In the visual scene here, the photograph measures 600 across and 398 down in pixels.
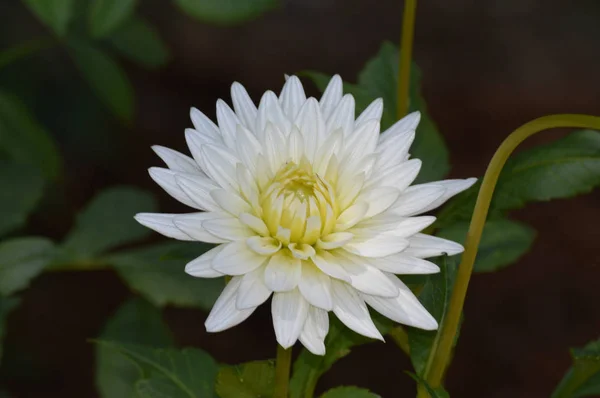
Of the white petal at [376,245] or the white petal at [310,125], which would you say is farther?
the white petal at [310,125]

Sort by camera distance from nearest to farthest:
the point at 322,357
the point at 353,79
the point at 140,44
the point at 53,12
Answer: the point at 322,357, the point at 53,12, the point at 140,44, the point at 353,79

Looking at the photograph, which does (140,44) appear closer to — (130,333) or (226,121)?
(130,333)

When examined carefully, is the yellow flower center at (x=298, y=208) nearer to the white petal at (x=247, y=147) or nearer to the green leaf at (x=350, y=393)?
the white petal at (x=247, y=147)

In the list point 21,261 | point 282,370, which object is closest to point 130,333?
point 21,261

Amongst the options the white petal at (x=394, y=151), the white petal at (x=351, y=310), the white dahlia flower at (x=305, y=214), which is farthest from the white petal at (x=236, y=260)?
the white petal at (x=394, y=151)

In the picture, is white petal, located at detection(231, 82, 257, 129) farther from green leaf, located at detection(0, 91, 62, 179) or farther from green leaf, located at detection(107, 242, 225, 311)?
green leaf, located at detection(0, 91, 62, 179)

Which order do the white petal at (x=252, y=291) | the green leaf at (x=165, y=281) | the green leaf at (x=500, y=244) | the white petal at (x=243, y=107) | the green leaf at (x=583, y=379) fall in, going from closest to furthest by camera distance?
1. the white petal at (x=252, y=291)
2. the white petal at (x=243, y=107)
3. the green leaf at (x=583, y=379)
4. the green leaf at (x=500, y=244)
5. the green leaf at (x=165, y=281)

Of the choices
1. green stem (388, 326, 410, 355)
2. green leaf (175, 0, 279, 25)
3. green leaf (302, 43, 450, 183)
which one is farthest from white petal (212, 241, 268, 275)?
green leaf (175, 0, 279, 25)
